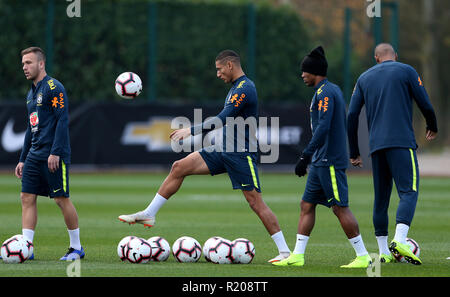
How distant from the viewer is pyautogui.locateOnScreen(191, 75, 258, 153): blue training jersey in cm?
970

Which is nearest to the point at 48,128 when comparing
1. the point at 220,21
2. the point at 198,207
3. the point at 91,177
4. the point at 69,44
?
the point at 198,207

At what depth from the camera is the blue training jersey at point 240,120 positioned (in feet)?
31.8

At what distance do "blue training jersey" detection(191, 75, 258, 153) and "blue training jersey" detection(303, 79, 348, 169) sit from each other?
0.73 m

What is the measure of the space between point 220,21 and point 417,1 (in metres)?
29.5

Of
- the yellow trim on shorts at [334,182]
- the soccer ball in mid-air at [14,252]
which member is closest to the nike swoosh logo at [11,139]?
the soccer ball in mid-air at [14,252]

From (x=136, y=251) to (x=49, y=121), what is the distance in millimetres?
1808

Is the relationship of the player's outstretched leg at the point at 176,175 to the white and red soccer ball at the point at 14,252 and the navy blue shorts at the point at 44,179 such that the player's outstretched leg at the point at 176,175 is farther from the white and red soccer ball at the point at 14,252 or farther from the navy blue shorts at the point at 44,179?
the white and red soccer ball at the point at 14,252

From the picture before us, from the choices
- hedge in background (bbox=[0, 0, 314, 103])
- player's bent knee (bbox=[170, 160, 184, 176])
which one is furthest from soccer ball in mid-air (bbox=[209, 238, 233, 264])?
hedge in background (bbox=[0, 0, 314, 103])

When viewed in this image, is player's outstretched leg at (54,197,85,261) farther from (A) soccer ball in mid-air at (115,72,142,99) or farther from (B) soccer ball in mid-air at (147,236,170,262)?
(A) soccer ball in mid-air at (115,72,142,99)

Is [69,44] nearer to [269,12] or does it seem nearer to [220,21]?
[220,21]

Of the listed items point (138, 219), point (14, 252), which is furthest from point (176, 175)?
point (14, 252)

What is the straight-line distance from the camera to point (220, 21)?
32781mm

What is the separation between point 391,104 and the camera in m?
9.52

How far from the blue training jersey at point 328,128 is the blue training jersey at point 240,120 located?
28.9 inches
